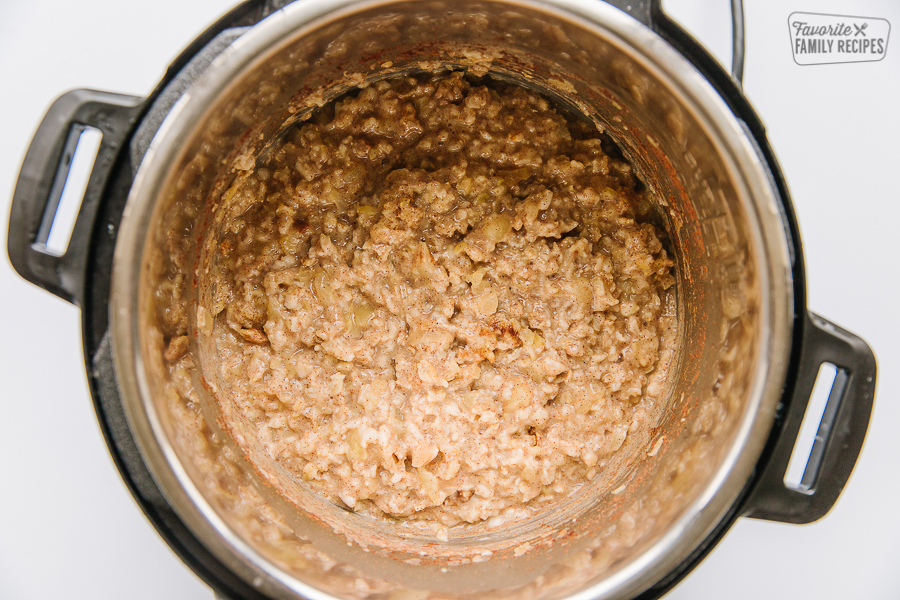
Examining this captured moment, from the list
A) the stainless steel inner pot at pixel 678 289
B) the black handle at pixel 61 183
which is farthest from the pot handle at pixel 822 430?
the black handle at pixel 61 183

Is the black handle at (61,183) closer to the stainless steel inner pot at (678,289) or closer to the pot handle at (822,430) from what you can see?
the stainless steel inner pot at (678,289)

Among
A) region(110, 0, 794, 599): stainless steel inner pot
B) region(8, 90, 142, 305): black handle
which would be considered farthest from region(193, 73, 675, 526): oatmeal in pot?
region(8, 90, 142, 305): black handle

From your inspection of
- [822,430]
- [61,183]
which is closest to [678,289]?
[822,430]

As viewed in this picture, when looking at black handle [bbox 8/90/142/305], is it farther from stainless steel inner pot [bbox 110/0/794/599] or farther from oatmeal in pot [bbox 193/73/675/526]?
oatmeal in pot [bbox 193/73/675/526]

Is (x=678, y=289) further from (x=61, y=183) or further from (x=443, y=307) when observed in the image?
(x=61, y=183)

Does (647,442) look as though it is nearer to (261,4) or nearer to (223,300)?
(223,300)

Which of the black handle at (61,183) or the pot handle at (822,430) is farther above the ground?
the black handle at (61,183)

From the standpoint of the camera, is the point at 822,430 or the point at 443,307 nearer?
the point at 822,430
